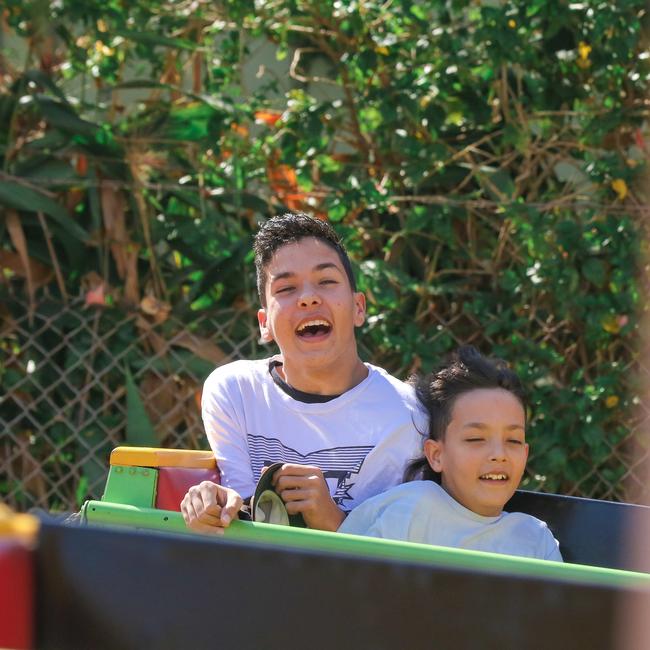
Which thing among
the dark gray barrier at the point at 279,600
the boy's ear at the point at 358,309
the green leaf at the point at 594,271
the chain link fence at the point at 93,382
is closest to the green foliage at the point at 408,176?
the green leaf at the point at 594,271

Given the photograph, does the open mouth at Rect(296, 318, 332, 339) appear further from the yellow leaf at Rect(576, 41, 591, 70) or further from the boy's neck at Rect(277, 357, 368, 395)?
the yellow leaf at Rect(576, 41, 591, 70)

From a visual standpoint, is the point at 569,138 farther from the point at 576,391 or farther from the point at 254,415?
the point at 254,415

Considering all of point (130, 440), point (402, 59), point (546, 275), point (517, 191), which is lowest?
point (130, 440)

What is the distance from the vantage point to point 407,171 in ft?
14.1

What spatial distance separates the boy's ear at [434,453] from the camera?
258cm

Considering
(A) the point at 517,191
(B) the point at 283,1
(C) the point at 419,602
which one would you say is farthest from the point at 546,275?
(C) the point at 419,602

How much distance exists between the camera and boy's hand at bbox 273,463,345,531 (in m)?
2.31

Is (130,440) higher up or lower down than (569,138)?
lower down

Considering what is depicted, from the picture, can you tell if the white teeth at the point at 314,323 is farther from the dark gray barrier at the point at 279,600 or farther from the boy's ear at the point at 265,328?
the dark gray barrier at the point at 279,600

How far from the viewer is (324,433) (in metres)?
2.67

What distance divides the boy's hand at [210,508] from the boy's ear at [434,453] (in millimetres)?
555

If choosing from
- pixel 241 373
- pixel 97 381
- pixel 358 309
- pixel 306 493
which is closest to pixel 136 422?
pixel 97 381

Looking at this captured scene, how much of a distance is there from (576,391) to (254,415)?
1.74m

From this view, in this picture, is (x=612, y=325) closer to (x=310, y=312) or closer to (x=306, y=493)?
(x=310, y=312)
